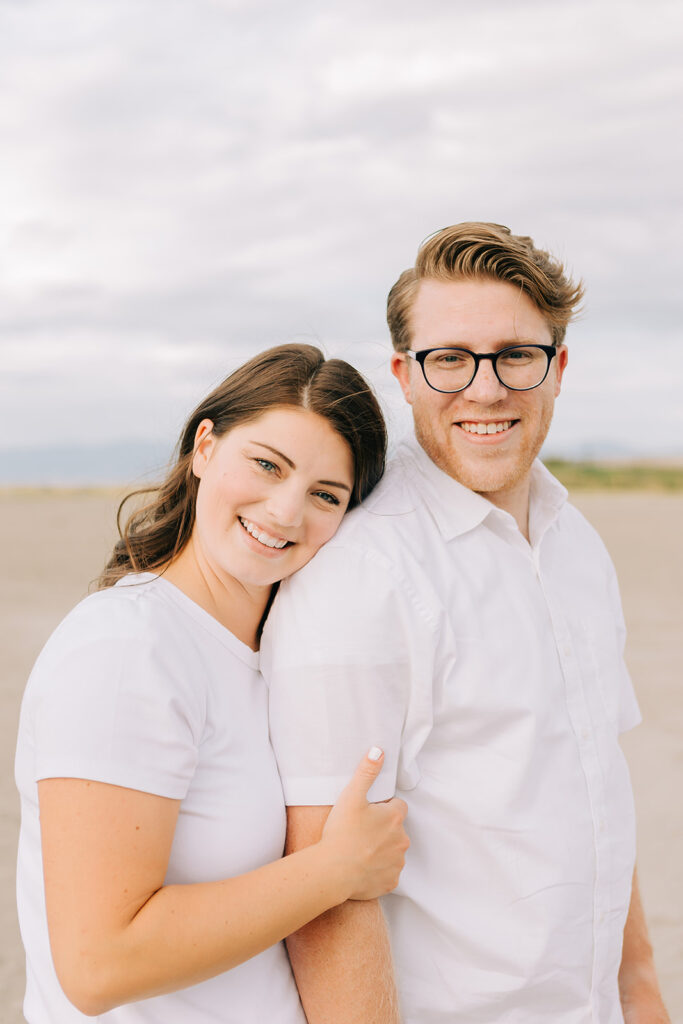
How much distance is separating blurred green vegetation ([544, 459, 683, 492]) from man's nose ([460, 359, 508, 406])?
27.5 metres

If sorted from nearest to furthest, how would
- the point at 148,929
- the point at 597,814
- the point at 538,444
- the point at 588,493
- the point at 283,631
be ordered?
the point at 148,929 → the point at 283,631 → the point at 597,814 → the point at 538,444 → the point at 588,493

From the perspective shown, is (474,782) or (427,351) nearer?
(474,782)

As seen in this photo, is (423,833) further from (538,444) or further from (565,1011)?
(538,444)

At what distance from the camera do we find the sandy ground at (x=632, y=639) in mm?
5047

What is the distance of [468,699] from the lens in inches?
80.0

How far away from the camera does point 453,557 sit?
7.18 feet

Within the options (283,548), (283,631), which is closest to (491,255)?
(283,548)

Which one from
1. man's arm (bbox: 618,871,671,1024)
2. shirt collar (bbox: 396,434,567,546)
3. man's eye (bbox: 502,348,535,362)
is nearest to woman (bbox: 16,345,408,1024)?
shirt collar (bbox: 396,434,567,546)

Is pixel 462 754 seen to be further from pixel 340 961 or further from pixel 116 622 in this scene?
pixel 116 622

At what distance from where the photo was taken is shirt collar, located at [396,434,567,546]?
2.25 metres

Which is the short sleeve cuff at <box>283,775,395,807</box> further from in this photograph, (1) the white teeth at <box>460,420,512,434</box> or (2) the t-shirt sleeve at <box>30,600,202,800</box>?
(1) the white teeth at <box>460,420,512,434</box>

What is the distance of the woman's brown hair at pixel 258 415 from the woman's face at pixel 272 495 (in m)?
0.04

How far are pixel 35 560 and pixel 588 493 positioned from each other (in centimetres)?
1781

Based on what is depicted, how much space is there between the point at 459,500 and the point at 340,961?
3.50ft
